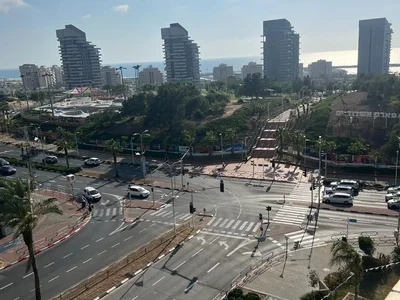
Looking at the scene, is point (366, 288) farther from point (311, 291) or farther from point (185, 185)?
point (185, 185)

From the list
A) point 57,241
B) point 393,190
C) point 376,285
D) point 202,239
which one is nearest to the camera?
point 376,285

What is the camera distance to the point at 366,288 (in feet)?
115

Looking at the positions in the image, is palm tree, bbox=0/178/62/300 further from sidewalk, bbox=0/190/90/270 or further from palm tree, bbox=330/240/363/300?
palm tree, bbox=330/240/363/300

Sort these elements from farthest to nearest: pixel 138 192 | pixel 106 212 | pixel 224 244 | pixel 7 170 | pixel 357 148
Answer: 1. pixel 7 170
2. pixel 357 148
3. pixel 138 192
4. pixel 106 212
5. pixel 224 244

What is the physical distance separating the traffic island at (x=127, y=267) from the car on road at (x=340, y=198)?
73.6 ft

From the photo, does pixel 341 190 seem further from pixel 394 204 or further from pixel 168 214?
pixel 168 214

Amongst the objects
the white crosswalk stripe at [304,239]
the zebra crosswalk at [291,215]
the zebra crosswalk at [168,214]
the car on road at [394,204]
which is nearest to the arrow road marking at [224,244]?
the white crosswalk stripe at [304,239]

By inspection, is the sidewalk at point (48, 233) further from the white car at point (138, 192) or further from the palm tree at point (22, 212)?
the palm tree at point (22, 212)

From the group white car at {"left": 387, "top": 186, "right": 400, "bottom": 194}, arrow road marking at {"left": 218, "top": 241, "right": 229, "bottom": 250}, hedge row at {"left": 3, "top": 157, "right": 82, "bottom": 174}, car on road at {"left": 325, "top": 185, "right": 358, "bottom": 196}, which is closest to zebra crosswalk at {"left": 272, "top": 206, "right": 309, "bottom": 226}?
car on road at {"left": 325, "top": 185, "right": 358, "bottom": 196}

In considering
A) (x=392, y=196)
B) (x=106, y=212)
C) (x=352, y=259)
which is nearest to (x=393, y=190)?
(x=392, y=196)

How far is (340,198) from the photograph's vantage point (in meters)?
58.9

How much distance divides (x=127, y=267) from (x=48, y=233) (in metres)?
17.5

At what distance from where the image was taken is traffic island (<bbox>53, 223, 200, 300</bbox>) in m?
37.3

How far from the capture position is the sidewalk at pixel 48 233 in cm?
4713
